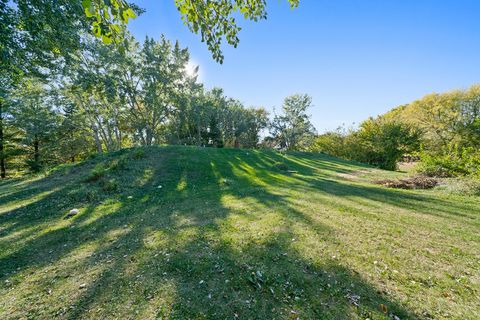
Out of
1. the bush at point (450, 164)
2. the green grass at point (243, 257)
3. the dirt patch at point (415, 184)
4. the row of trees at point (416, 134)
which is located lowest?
the green grass at point (243, 257)

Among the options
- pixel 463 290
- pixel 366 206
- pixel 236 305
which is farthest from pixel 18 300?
pixel 366 206

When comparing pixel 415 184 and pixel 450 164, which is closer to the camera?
pixel 415 184

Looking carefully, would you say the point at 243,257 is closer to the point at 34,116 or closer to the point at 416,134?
the point at 34,116

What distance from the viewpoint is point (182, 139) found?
116 ft

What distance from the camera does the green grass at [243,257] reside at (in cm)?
258

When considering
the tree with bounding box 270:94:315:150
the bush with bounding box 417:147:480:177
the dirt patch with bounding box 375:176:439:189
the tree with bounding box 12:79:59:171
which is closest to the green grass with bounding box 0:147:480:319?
the dirt patch with bounding box 375:176:439:189

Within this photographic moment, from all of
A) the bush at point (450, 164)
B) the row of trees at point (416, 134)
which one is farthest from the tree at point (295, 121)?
the bush at point (450, 164)

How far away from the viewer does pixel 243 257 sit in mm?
3490

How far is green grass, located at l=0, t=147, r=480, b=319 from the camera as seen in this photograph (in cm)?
258

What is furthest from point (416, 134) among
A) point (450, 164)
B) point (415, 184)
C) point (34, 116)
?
point (34, 116)

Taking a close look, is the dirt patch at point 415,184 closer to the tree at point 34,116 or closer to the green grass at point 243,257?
the green grass at point 243,257

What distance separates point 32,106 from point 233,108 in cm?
2795

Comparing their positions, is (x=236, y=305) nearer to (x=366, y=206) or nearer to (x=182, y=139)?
(x=366, y=206)

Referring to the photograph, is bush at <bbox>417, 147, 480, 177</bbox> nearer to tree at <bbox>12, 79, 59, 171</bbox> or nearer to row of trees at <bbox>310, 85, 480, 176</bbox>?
row of trees at <bbox>310, 85, 480, 176</bbox>
